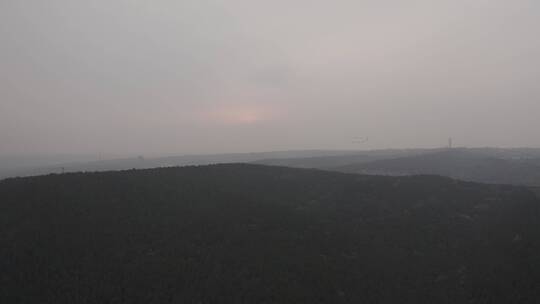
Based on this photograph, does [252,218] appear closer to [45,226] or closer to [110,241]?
[110,241]

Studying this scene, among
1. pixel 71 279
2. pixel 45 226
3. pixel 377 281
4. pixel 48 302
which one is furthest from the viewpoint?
pixel 45 226

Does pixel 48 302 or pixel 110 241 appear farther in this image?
pixel 110 241

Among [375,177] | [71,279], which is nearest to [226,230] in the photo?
[71,279]

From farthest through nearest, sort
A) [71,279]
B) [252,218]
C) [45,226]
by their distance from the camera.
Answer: [252,218]
[45,226]
[71,279]

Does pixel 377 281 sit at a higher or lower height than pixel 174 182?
lower

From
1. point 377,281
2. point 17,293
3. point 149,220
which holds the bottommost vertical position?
point 377,281

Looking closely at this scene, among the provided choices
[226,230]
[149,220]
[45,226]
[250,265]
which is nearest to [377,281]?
[250,265]

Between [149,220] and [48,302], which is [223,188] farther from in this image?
[48,302]
